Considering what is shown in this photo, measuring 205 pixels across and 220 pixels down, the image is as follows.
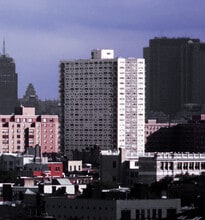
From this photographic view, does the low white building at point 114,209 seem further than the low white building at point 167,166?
No

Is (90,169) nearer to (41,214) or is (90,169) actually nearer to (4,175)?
(4,175)

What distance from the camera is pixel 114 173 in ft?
561

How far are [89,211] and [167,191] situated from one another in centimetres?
2489

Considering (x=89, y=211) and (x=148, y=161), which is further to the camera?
(x=148, y=161)

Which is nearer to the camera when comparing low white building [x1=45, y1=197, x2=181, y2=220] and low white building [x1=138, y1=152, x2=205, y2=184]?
low white building [x1=45, y1=197, x2=181, y2=220]

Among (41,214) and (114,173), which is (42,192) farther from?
(114,173)

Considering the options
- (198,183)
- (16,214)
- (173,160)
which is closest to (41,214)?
(16,214)

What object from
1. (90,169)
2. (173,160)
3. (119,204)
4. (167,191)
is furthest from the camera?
(90,169)

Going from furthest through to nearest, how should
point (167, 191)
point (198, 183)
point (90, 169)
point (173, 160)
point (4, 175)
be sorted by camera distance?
point (90, 169) → point (173, 160) → point (4, 175) → point (198, 183) → point (167, 191)

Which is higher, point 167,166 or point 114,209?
point 167,166

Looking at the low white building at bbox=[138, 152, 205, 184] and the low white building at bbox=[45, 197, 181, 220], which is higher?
the low white building at bbox=[138, 152, 205, 184]

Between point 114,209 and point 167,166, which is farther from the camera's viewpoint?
point 167,166

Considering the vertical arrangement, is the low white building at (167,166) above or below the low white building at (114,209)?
above

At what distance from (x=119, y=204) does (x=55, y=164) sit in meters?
90.2
